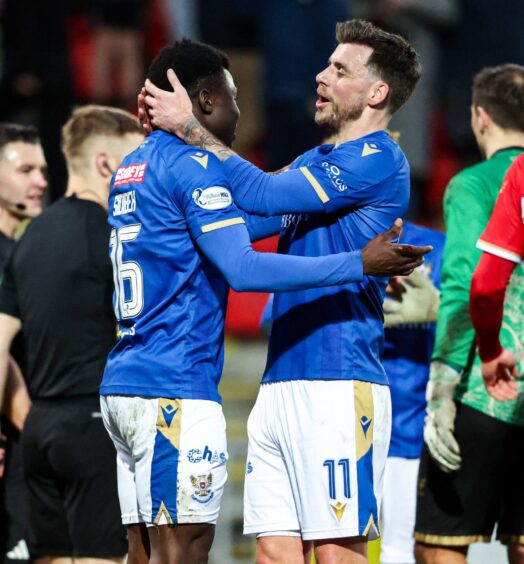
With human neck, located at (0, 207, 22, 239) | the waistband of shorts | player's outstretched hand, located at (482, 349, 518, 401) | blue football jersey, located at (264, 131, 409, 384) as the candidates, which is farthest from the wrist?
human neck, located at (0, 207, 22, 239)

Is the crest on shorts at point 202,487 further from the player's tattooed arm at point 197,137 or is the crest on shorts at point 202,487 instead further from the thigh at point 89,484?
the thigh at point 89,484

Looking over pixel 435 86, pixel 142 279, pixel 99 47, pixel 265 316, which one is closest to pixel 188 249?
pixel 142 279

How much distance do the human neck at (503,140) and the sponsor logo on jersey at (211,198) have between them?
1800 mm

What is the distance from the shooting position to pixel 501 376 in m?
4.70

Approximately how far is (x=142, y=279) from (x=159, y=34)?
26.1 feet

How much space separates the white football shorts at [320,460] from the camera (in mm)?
4012

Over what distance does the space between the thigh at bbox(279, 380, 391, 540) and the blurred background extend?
4.98 meters

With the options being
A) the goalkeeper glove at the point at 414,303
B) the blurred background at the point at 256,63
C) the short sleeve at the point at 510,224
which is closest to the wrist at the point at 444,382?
the goalkeeper glove at the point at 414,303

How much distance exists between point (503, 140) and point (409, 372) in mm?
1151

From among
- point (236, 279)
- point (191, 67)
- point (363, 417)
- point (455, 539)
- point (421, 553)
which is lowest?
point (421, 553)

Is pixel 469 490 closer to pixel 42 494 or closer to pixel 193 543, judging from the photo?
pixel 193 543

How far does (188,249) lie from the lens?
3.98m

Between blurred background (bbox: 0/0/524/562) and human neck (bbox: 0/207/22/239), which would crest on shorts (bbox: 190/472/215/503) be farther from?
blurred background (bbox: 0/0/524/562)

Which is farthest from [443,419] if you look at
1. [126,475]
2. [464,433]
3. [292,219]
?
[126,475]
